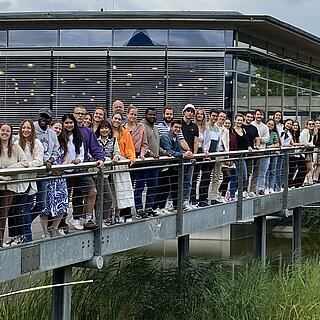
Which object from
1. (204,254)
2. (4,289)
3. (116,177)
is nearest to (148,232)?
(116,177)

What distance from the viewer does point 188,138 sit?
1180 cm

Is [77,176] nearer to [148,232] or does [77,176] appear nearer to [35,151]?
[35,151]

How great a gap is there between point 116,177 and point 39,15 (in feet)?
49.3

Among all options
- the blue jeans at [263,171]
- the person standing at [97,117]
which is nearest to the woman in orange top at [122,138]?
the person standing at [97,117]

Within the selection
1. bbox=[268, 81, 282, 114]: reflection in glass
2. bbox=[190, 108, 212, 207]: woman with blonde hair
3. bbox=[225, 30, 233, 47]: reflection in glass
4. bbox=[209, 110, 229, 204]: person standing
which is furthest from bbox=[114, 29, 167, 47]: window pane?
bbox=[190, 108, 212, 207]: woman with blonde hair

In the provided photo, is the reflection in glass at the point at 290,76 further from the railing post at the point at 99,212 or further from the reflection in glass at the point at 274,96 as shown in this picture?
the railing post at the point at 99,212

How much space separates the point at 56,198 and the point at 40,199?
0.55 ft

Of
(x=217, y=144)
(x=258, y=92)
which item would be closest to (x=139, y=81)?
(x=258, y=92)

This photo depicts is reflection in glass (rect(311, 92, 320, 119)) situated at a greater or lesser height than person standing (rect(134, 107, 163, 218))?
greater

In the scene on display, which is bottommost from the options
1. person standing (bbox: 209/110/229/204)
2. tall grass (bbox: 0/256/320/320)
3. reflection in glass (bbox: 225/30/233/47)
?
tall grass (bbox: 0/256/320/320)

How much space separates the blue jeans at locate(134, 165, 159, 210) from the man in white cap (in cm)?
77

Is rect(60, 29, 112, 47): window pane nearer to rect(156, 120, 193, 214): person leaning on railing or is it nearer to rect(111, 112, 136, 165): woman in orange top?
rect(156, 120, 193, 214): person leaning on railing

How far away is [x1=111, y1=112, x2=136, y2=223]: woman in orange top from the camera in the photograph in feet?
32.2

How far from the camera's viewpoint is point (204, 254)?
21.3 m
